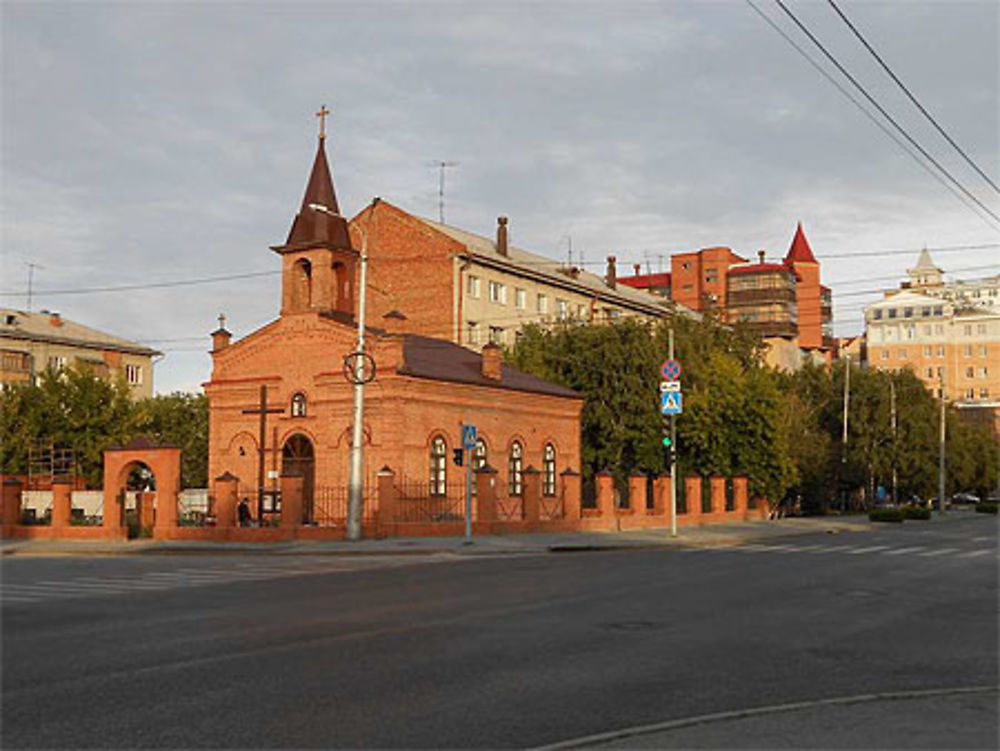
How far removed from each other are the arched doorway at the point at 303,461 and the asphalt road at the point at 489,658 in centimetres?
2064

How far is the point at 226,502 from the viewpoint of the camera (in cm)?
3519

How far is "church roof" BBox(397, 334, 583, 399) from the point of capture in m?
41.9

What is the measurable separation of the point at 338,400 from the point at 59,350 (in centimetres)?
4768

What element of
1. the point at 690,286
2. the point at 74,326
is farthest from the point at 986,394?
the point at 74,326

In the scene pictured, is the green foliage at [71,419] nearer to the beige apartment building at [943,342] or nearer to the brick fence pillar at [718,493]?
the brick fence pillar at [718,493]

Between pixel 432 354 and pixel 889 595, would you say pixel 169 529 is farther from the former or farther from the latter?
pixel 889 595

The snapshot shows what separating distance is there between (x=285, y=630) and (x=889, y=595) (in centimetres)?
960

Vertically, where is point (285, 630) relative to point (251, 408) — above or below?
below

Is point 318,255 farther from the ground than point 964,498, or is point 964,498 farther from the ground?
point 318,255

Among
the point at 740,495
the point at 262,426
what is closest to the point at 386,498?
the point at 262,426

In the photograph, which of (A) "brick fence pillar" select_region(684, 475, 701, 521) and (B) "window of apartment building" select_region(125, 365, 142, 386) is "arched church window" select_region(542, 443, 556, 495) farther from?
(B) "window of apartment building" select_region(125, 365, 142, 386)

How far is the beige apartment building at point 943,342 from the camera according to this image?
13838 centimetres

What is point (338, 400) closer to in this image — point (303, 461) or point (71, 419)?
point (303, 461)

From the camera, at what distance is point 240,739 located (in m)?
7.52
